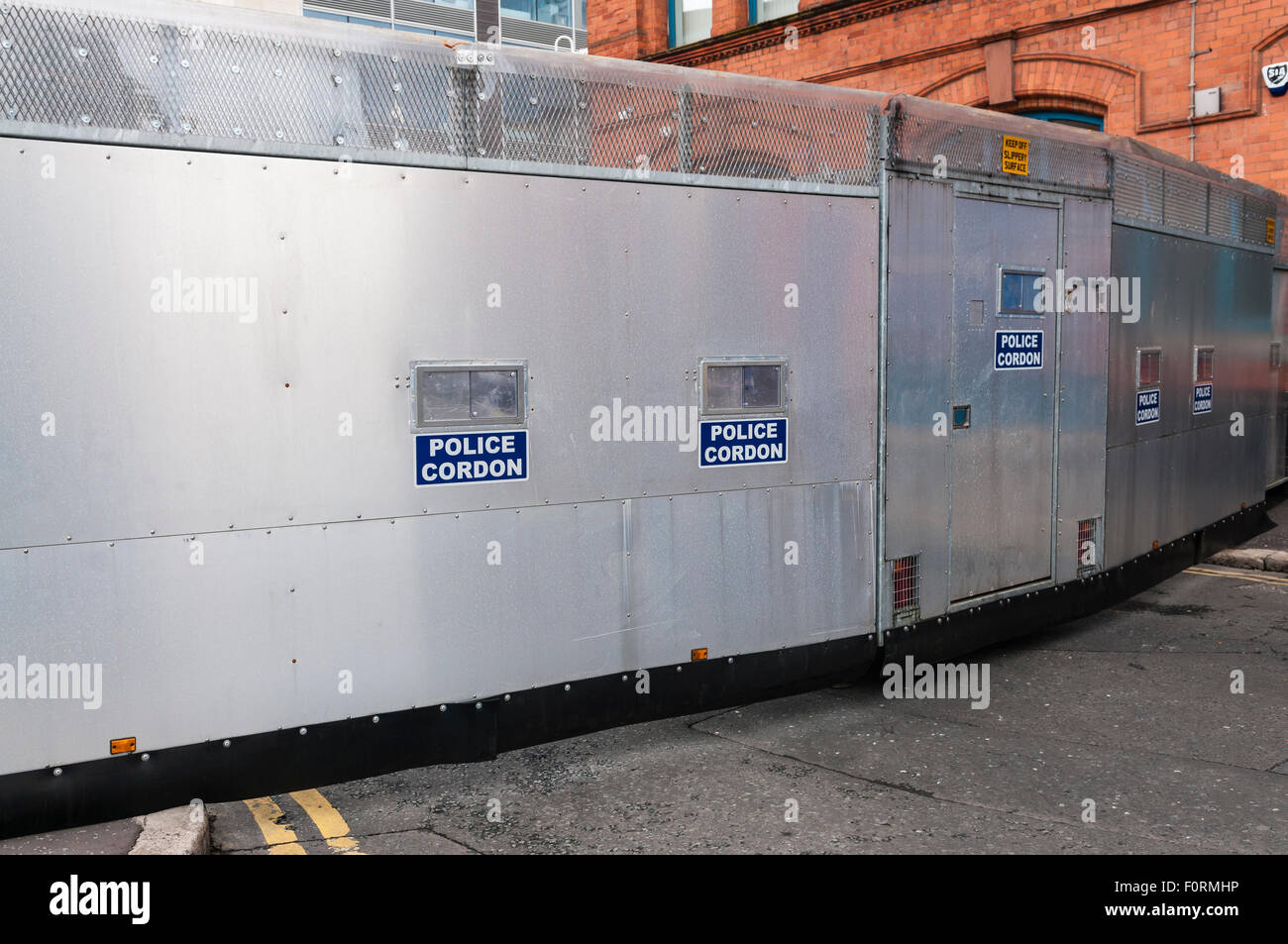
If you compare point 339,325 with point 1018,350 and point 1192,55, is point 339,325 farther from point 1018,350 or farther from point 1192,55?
point 1192,55

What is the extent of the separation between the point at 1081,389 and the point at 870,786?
146 inches

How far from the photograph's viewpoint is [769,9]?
19734 millimetres

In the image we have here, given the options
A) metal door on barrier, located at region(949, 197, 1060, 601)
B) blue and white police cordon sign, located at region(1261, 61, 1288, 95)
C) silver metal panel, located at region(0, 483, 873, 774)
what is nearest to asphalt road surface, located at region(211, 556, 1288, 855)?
silver metal panel, located at region(0, 483, 873, 774)

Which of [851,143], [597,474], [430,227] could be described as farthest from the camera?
[851,143]

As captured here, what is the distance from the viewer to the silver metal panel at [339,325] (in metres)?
4.22

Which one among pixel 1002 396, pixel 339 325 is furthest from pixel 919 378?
pixel 339 325

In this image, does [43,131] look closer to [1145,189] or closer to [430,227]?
[430,227]

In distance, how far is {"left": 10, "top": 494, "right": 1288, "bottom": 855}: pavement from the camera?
4555 mm

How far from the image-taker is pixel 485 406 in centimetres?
509

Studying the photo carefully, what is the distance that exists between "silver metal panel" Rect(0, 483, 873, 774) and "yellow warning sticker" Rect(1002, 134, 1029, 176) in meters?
2.23

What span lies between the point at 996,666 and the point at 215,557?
473cm

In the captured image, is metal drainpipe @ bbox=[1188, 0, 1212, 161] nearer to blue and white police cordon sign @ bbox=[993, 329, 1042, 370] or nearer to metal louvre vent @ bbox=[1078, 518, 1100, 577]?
metal louvre vent @ bbox=[1078, 518, 1100, 577]
